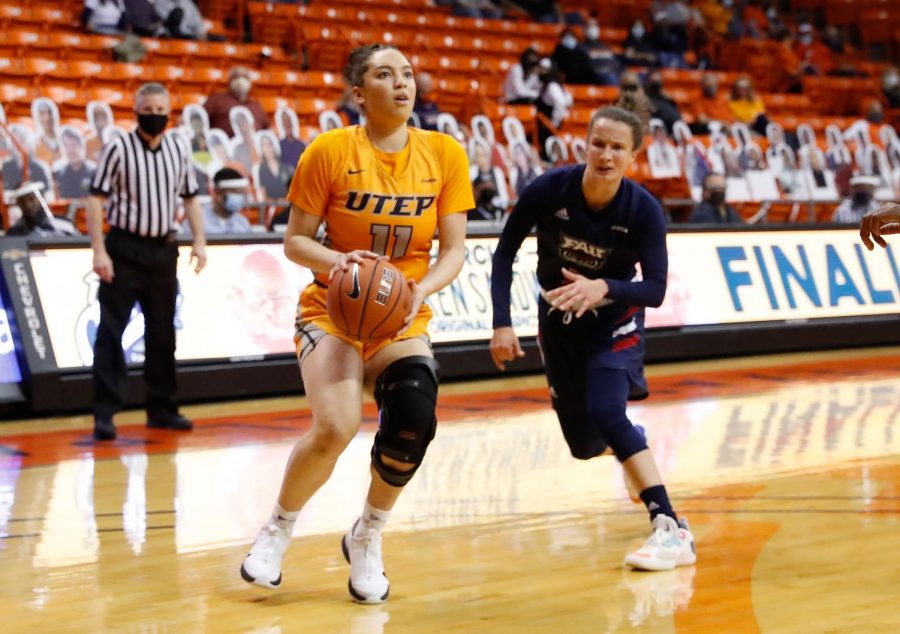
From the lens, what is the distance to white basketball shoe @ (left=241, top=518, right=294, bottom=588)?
195 inches

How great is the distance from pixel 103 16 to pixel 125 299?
814 cm

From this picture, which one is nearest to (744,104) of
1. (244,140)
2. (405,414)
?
(244,140)

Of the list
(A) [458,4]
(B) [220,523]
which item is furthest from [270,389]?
(A) [458,4]

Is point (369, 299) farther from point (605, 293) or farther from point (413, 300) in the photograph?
point (605, 293)

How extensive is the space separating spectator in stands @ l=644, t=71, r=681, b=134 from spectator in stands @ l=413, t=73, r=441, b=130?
3533 millimetres

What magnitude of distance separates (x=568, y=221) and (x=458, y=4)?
1585 centimetres

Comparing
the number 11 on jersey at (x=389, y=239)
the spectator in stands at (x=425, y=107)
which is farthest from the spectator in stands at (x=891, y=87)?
the number 11 on jersey at (x=389, y=239)

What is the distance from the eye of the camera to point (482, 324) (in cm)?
1203

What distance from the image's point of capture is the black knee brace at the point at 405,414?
4.80 m

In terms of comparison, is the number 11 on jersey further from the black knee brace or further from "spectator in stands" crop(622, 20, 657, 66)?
"spectator in stands" crop(622, 20, 657, 66)

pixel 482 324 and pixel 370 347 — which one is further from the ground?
pixel 370 347

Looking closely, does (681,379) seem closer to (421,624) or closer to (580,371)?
(580,371)

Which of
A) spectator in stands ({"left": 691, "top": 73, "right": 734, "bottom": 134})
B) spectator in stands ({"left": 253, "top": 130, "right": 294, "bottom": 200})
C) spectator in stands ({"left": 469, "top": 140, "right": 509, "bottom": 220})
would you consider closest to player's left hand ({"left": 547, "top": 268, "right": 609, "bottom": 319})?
spectator in stands ({"left": 469, "top": 140, "right": 509, "bottom": 220})

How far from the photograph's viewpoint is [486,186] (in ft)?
46.2
